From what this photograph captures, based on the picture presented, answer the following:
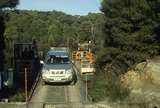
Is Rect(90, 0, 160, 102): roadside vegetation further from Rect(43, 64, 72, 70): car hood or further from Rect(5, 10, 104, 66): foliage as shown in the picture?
Rect(5, 10, 104, 66): foliage

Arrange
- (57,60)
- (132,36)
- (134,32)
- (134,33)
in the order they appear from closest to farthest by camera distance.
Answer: (132,36)
(134,33)
(134,32)
(57,60)

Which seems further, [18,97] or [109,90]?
[18,97]

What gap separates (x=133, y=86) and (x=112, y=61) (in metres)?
4.18

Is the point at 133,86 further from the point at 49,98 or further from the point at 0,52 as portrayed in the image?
the point at 0,52

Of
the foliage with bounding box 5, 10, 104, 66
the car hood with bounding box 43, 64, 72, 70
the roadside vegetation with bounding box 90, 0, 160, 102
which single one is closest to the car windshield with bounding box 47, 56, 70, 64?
the car hood with bounding box 43, 64, 72, 70

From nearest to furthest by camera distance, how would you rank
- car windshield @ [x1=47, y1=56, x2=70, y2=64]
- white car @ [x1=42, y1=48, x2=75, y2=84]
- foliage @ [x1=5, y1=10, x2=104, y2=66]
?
white car @ [x1=42, y1=48, x2=75, y2=84] → car windshield @ [x1=47, y1=56, x2=70, y2=64] → foliage @ [x1=5, y1=10, x2=104, y2=66]

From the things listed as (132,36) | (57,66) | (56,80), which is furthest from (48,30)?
(132,36)

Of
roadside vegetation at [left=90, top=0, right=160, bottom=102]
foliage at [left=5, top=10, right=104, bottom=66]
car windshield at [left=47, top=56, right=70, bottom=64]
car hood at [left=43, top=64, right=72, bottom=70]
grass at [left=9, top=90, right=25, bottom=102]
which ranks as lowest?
foliage at [left=5, top=10, right=104, bottom=66]

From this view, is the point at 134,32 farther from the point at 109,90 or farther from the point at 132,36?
the point at 109,90

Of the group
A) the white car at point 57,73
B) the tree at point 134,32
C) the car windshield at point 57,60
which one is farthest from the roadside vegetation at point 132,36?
the car windshield at point 57,60

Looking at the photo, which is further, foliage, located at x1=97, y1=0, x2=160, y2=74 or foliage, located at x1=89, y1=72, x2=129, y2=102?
foliage, located at x1=97, y1=0, x2=160, y2=74

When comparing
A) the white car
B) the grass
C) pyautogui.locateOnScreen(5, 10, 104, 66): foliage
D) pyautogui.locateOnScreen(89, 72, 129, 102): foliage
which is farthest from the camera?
pyautogui.locateOnScreen(5, 10, 104, 66): foliage

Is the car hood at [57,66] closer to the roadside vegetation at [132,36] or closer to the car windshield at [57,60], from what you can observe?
the car windshield at [57,60]

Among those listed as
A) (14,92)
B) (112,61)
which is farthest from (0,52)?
(112,61)
